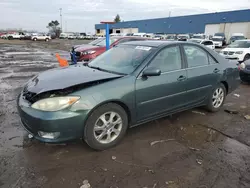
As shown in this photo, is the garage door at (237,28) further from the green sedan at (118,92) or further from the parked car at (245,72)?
the green sedan at (118,92)

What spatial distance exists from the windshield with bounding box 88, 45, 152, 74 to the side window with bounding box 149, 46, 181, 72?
20 centimetres

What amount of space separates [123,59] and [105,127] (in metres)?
1.35

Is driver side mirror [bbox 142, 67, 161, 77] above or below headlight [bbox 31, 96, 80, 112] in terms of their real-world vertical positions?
above

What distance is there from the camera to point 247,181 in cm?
254

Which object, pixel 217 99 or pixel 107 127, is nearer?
pixel 107 127

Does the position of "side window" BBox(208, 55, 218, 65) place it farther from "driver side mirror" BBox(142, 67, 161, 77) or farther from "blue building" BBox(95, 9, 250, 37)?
"blue building" BBox(95, 9, 250, 37)

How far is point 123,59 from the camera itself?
12.4ft

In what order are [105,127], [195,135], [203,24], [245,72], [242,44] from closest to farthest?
[105,127], [195,135], [245,72], [242,44], [203,24]

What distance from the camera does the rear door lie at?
13.1ft

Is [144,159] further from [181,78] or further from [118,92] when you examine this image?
[181,78]

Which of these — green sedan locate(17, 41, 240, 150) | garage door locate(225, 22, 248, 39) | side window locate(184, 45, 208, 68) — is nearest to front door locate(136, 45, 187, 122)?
green sedan locate(17, 41, 240, 150)

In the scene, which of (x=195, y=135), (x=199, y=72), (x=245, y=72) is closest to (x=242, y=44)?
(x=245, y=72)

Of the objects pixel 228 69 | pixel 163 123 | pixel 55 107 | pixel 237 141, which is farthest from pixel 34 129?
pixel 228 69

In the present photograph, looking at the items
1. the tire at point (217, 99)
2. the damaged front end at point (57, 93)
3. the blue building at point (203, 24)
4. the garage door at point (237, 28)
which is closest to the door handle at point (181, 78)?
the tire at point (217, 99)
